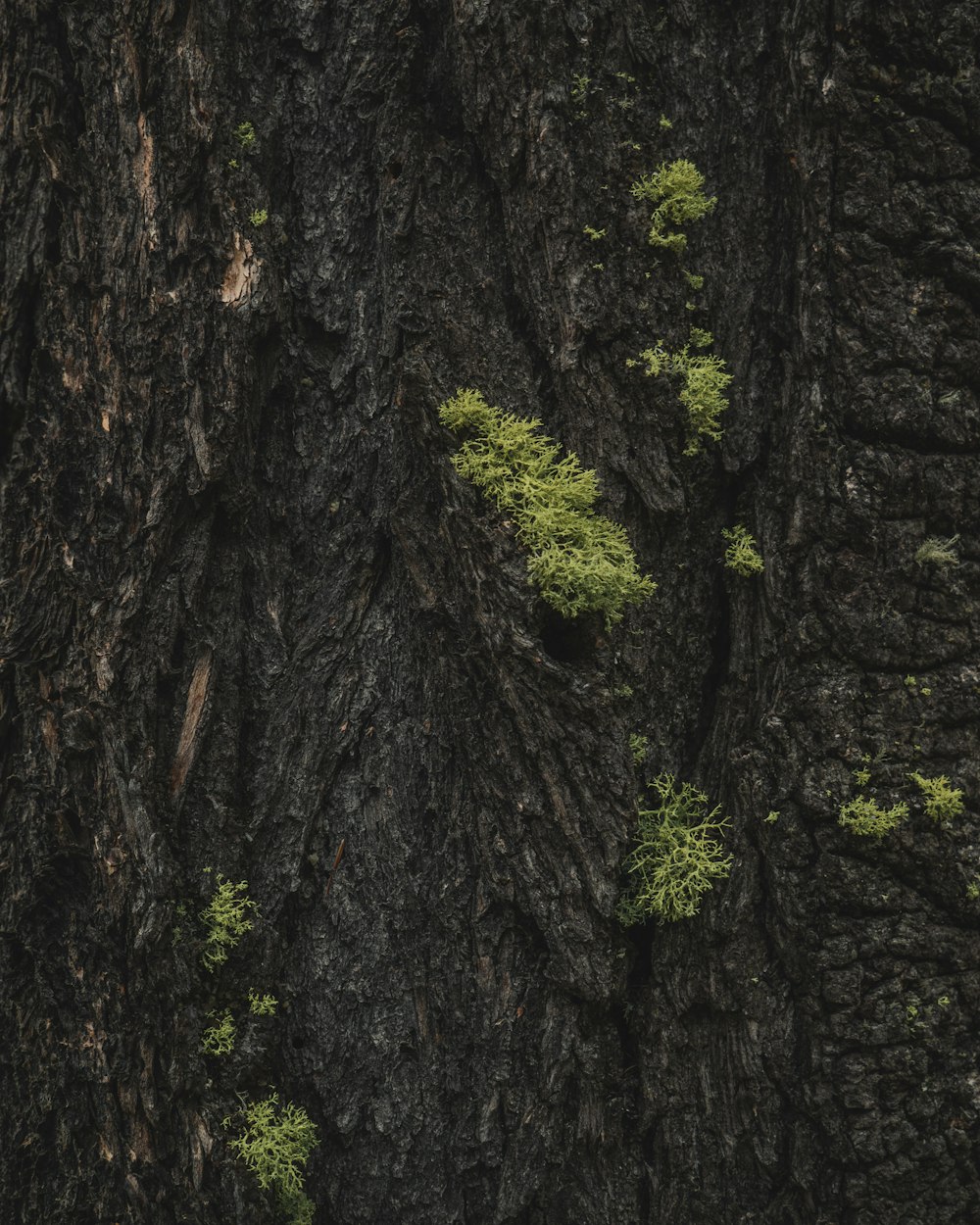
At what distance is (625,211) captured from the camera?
2.61 meters

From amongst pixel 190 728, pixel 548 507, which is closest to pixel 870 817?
pixel 548 507

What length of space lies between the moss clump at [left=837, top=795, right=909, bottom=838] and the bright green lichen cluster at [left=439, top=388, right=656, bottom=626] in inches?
31.9

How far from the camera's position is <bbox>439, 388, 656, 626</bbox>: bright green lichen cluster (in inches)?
98.0

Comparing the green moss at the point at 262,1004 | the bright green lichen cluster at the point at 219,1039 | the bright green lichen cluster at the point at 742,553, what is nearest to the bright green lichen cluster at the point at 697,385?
the bright green lichen cluster at the point at 742,553

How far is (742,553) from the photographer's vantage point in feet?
8.57

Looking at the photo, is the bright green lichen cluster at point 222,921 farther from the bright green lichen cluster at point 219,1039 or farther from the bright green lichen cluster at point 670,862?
the bright green lichen cluster at point 670,862

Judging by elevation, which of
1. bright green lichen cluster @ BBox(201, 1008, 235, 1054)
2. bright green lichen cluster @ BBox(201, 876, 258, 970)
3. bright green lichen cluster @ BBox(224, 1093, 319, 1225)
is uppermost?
bright green lichen cluster @ BBox(201, 876, 258, 970)

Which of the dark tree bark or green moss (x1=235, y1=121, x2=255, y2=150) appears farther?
green moss (x1=235, y1=121, x2=255, y2=150)

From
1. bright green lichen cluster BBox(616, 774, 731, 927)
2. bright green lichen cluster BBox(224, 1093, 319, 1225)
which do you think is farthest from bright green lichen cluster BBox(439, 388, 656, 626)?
bright green lichen cluster BBox(224, 1093, 319, 1225)

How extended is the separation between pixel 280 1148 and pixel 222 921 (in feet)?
2.13

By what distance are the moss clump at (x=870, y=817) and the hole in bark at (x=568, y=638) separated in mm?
817

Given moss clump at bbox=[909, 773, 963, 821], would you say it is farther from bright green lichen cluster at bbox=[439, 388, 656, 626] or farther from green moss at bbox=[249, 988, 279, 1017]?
green moss at bbox=[249, 988, 279, 1017]

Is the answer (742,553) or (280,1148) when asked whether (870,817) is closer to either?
(742,553)

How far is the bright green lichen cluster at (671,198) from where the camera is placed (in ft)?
8.58
